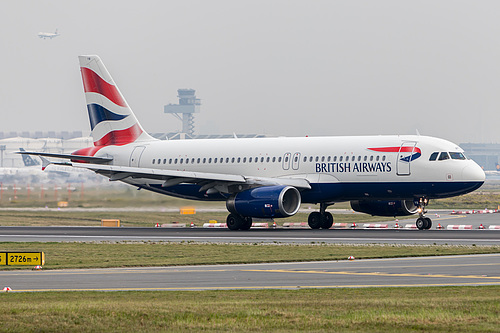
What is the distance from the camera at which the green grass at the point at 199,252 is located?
28.8 metres

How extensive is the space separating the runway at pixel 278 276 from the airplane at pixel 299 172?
16623 millimetres

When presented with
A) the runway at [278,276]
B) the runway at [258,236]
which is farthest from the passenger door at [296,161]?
the runway at [278,276]

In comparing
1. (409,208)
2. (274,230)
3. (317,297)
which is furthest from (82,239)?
(317,297)

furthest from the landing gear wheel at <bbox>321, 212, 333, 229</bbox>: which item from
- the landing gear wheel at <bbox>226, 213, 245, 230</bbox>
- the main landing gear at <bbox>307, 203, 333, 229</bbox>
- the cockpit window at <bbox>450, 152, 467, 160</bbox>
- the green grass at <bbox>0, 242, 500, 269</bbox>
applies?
the green grass at <bbox>0, 242, 500, 269</bbox>

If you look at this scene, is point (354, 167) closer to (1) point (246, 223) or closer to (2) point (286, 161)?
(2) point (286, 161)

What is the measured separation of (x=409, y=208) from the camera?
159 ft

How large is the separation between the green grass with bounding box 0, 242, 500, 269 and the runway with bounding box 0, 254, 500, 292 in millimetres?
1594

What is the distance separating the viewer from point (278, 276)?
945 inches

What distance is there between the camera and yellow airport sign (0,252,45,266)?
89.7 ft

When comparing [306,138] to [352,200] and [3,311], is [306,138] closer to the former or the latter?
[352,200]

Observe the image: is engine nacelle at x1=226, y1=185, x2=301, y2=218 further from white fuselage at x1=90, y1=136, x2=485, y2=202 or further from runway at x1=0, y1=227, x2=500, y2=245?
white fuselage at x1=90, y1=136, x2=485, y2=202

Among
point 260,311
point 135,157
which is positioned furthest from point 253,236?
point 260,311

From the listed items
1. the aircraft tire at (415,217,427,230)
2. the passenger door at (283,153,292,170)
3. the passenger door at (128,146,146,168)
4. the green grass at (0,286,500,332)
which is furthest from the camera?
the passenger door at (128,146,146,168)

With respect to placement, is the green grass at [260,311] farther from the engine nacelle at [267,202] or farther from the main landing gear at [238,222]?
the main landing gear at [238,222]
